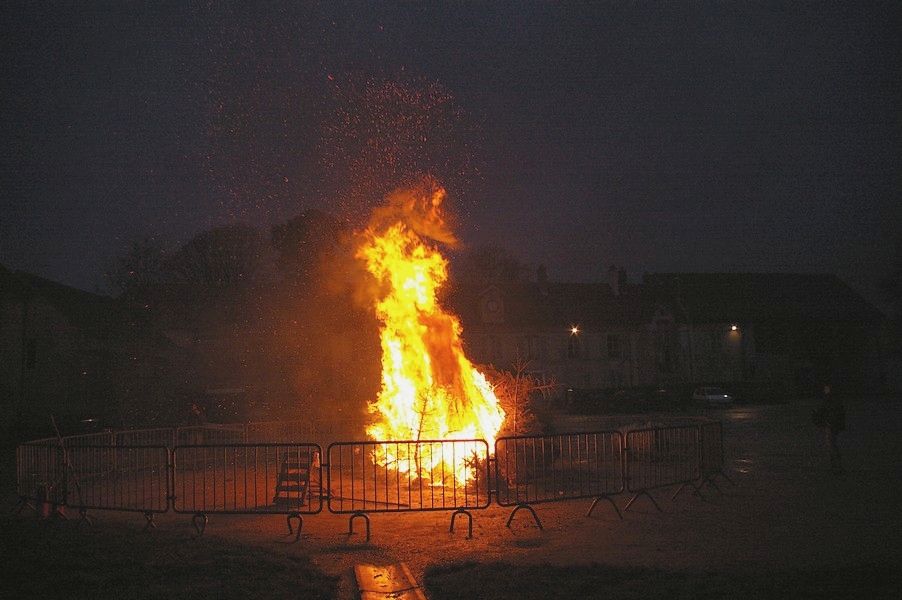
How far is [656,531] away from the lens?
9.98 m

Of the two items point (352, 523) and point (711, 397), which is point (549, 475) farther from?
point (711, 397)

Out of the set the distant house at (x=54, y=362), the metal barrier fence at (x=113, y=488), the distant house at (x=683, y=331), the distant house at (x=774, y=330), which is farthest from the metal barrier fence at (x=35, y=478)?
the distant house at (x=774, y=330)

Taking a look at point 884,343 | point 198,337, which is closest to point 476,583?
point 198,337

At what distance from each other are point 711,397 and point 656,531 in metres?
38.1

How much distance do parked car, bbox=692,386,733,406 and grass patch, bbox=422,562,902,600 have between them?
39619 mm

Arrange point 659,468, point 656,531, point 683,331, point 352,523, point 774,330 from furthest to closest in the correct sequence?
point 774,330 → point 683,331 → point 659,468 → point 352,523 → point 656,531

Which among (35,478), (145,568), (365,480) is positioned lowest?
(365,480)

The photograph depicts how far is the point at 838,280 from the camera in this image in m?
64.9

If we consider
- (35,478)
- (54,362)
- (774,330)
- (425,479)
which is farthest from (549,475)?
(774,330)

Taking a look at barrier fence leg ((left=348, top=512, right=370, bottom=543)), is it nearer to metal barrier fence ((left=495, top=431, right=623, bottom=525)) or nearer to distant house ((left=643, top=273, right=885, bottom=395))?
metal barrier fence ((left=495, top=431, right=623, bottom=525))

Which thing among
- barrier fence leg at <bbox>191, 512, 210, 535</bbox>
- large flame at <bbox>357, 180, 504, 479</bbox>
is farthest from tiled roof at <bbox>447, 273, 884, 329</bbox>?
barrier fence leg at <bbox>191, 512, 210, 535</bbox>

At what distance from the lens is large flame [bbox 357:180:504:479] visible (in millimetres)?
15250

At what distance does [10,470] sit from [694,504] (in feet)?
57.4

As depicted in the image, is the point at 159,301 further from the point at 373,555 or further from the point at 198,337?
the point at 373,555
